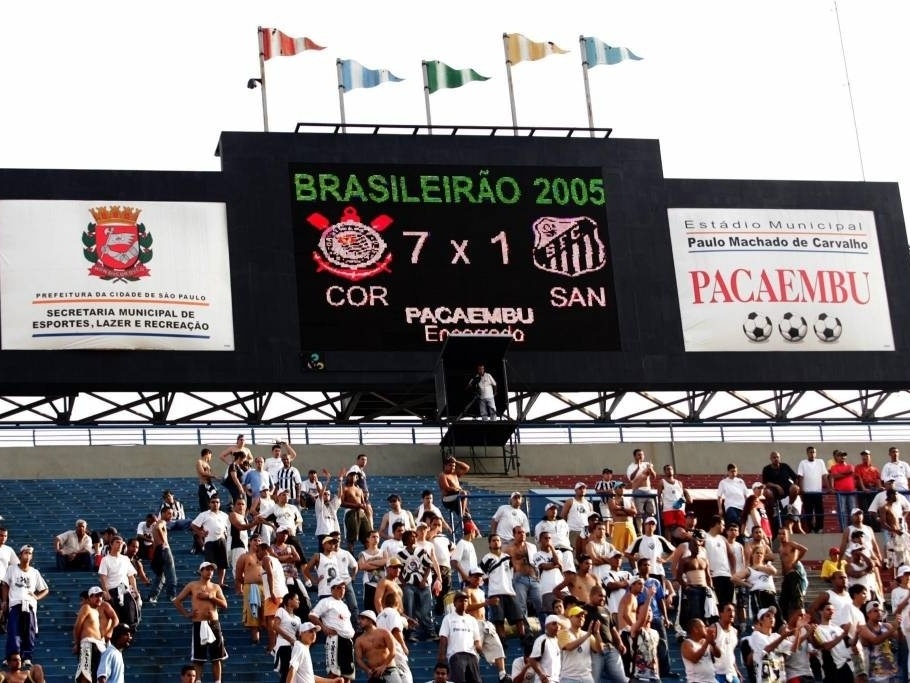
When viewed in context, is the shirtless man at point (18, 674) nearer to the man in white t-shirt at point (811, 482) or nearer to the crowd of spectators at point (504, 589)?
the crowd of spectators at point (504, 589)

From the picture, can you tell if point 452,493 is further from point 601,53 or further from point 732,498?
point 601,53

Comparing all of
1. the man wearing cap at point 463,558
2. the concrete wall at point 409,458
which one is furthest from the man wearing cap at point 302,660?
the concrete wall at point 409,458

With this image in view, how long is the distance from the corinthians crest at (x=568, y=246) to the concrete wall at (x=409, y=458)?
3.05 metres

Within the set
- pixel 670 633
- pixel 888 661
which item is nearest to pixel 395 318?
pixel 670 633

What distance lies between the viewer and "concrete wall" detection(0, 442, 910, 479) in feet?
107

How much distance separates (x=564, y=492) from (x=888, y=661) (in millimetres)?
7304

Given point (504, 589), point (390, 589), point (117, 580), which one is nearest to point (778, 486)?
point (504, 589)

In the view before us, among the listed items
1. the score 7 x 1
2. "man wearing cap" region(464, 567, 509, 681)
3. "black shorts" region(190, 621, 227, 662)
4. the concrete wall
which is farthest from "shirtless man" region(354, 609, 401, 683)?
the score 7 x 1

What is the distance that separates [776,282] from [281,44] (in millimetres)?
9077

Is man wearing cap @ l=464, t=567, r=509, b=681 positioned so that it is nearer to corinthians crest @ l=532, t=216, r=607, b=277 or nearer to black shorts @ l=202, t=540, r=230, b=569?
black shorts @ l=202, t=540, r=230, b=569

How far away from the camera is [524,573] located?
24.3 m

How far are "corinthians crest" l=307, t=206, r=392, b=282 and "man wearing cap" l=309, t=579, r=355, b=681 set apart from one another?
11393 millimetres

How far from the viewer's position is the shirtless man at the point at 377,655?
21.4m

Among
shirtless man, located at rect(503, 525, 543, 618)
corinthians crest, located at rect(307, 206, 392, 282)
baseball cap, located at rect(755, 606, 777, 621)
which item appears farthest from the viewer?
corinthians crest, located at rect(307, 206, 392, 282)
